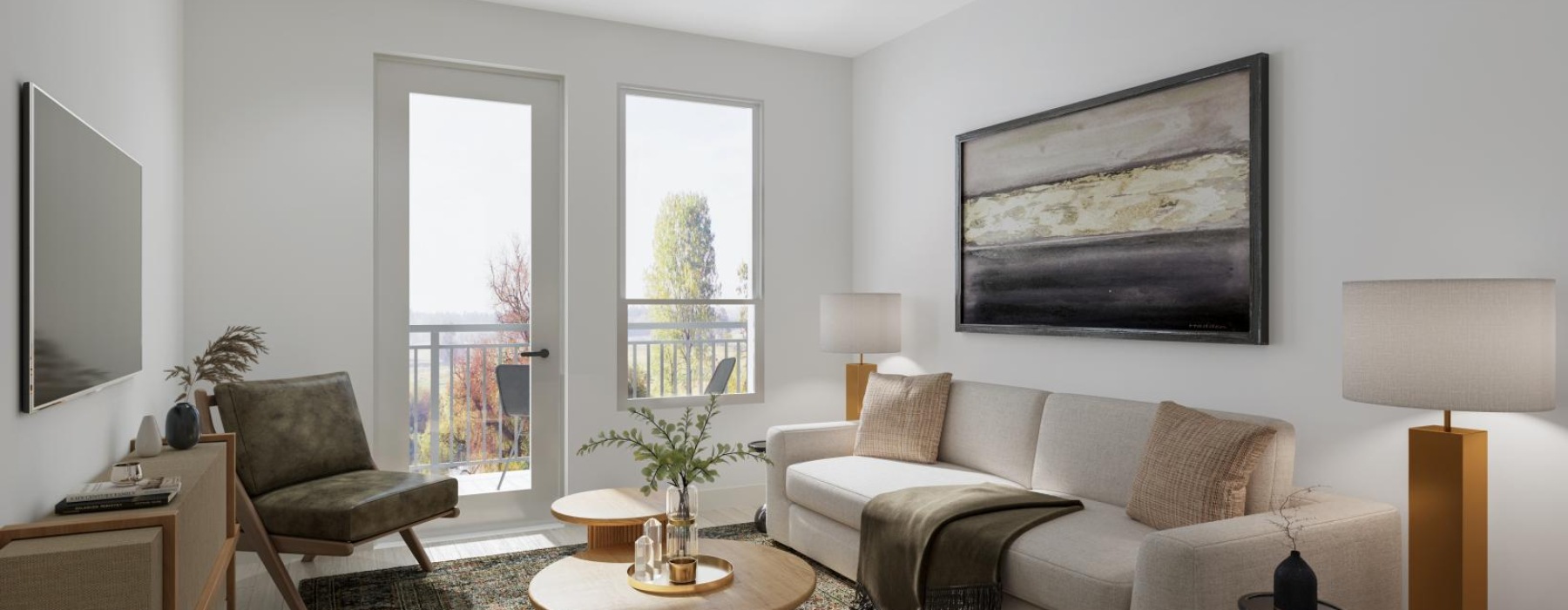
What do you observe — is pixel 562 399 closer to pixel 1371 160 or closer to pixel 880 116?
pixel 880 116

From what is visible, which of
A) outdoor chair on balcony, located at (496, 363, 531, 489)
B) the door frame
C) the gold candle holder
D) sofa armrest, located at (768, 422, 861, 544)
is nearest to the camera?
the gold candle holder

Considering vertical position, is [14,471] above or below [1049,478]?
above

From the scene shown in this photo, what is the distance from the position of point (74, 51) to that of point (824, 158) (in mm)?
3792

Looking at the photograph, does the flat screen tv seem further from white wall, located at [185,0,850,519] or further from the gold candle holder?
the gold candle holder

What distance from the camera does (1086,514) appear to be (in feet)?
9.88

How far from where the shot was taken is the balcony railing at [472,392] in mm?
4457

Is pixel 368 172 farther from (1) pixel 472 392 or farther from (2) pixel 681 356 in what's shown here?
(2) pixel 681 356

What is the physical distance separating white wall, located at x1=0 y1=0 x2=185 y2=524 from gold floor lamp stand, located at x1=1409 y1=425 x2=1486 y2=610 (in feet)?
10.7

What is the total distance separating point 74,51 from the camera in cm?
232

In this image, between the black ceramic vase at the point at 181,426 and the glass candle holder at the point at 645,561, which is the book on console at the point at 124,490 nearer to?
the black ceramic vase at the point at 181,426

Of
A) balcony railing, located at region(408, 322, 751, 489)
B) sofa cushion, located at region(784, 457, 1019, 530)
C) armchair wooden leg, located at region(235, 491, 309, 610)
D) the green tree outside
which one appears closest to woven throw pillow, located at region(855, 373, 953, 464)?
sofa cushion, located at region(784, 457, 1019, 530)

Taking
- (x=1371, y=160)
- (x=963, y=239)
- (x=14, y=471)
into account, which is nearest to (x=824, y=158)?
(x=963, y=239)

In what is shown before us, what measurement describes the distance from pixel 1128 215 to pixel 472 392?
128 inches

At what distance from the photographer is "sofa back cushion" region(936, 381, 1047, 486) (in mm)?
3686
